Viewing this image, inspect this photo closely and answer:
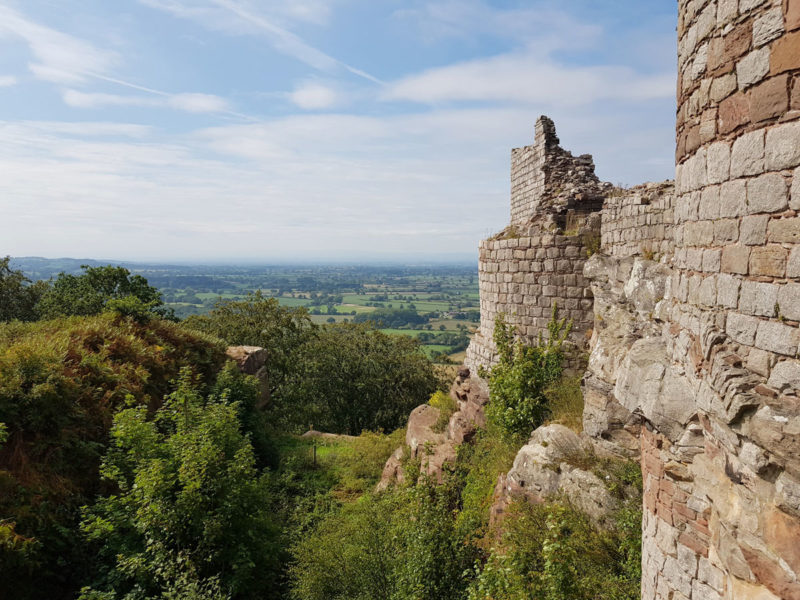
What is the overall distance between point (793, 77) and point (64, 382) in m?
12.0

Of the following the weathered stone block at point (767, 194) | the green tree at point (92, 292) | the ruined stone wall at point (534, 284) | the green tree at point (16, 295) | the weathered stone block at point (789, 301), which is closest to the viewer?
the weathered stone block at point (789, 301)

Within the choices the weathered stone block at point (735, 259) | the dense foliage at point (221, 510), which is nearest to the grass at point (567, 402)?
the dense foliage at point (221, 510)

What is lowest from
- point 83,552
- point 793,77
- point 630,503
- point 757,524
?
point 83,552

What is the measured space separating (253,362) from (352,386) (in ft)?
28.6

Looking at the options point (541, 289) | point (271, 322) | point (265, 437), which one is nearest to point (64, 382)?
point (265, 437)

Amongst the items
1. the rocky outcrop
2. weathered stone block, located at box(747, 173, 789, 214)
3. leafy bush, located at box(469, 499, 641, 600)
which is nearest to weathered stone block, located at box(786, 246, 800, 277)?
weathered stone block, located at box(747, 173, 789, 214)

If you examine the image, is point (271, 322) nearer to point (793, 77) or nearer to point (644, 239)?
point (644, 239)

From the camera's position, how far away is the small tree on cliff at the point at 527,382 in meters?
9.14

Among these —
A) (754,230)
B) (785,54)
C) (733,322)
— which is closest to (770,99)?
(785,54)

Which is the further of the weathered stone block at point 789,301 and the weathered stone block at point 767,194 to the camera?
the weathered stone block at point 767,194

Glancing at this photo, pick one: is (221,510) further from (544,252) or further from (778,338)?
(778,338)

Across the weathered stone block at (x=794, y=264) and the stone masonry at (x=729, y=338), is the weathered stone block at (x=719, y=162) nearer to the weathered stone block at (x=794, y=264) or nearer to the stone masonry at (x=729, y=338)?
the stone masonry at (x=729, y=338)

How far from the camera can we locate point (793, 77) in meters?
2.37

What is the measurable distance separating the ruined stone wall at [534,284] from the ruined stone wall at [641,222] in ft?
3.09
